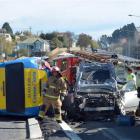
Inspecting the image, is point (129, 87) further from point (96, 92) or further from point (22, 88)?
point (22, 88)

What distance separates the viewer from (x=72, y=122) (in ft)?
61.2

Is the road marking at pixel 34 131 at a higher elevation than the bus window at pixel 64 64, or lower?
lower

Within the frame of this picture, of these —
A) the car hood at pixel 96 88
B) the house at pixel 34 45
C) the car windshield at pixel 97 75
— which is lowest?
the house at pixel 34 45

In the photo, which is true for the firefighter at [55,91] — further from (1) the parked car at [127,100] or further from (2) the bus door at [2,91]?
(1) the parked car at [127,100]

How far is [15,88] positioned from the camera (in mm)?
19172

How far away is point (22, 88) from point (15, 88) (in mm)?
239

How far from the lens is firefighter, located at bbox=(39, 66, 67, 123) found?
60.2 feet

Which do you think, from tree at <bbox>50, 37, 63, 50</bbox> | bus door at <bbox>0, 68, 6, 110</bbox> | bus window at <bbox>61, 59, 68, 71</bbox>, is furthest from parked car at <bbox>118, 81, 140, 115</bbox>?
tree at <bbox>50, 37, 63, 50</bbox>

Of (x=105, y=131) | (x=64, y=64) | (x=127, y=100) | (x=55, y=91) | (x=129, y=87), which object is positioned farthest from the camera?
(x=64, y=64)

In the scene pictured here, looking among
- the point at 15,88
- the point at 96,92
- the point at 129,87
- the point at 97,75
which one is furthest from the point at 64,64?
the point at 15,88

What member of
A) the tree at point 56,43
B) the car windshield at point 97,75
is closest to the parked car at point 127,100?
the car windshield at point 97,75

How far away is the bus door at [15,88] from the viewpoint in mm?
19094

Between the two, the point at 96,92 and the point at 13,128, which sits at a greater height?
the point at 96,92

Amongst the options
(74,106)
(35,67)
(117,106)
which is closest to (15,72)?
(35,67)
